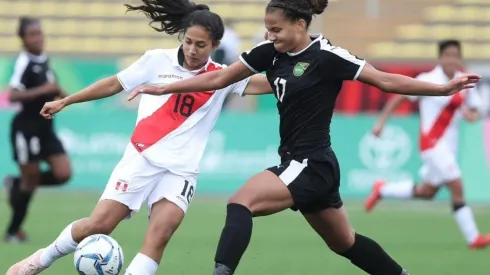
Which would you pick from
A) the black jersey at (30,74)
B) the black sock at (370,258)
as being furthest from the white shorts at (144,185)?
the black jersey at (30,74)

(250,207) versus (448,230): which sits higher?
(250,207)

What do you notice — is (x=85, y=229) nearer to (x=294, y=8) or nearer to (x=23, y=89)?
(x=294, y=8)

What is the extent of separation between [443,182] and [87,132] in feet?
22.1

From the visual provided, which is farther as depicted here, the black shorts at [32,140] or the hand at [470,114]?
the hand at [470,114]

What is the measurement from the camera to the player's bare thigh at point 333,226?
6.75 meters

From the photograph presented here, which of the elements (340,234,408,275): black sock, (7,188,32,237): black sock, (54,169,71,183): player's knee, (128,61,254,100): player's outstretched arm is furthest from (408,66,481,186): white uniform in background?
(128,61,254,100): player's outstretched arm

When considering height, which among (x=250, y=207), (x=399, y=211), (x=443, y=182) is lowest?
(x=399, y=211)

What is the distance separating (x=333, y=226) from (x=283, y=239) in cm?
491

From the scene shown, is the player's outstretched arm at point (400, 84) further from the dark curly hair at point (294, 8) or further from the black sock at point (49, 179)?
the black sock at point (49, 179)

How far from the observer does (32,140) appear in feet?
38.7

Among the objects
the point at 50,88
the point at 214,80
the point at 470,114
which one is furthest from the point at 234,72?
the point at 470,114

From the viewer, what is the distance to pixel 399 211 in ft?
51.0

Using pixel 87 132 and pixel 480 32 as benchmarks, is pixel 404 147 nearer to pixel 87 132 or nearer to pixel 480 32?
pixel 87 132

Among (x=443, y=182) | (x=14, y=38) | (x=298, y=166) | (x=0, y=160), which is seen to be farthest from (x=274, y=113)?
(x=298, y=166)
